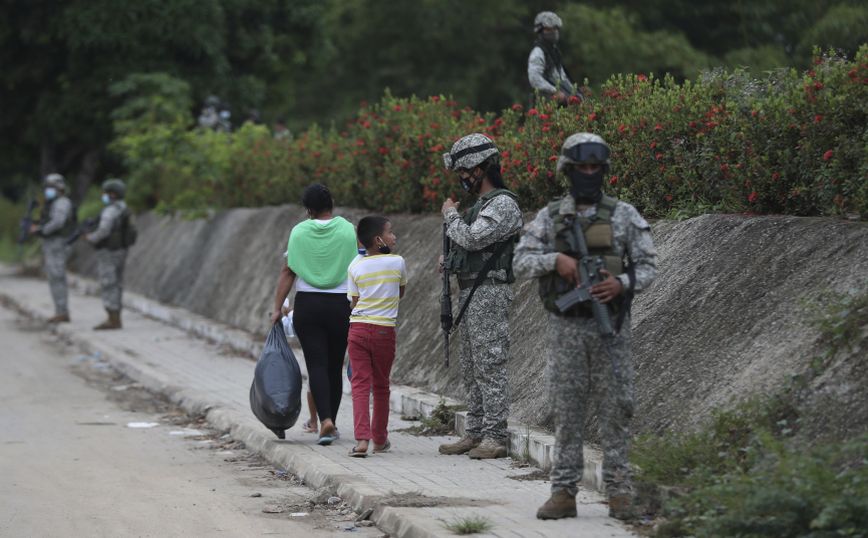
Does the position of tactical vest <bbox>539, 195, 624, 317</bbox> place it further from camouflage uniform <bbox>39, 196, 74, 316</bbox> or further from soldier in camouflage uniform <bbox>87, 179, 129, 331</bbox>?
camouflage uniform <bbox>39, 196, 74, 316</bbox>

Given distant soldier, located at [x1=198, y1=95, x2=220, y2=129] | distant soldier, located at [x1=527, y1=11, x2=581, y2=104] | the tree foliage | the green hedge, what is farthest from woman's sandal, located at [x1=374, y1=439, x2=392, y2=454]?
the tree foliage

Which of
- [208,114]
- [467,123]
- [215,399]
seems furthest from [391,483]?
[208,114]

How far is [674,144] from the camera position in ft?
34.1

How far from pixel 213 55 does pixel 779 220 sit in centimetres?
2482

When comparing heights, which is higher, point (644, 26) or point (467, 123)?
point (644, 26)

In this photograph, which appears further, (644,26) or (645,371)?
(644,26)

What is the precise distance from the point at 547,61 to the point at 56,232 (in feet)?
32.7

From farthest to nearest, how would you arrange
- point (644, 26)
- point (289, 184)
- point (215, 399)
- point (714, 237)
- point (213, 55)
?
point (644, 26), point (213, 55), point (289, 184), point (215, 399), point (714, 237)

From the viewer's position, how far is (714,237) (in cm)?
909

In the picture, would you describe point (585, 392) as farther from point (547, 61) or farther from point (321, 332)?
point (547, 61)

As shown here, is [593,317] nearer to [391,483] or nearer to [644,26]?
[391,483]

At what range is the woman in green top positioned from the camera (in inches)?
404

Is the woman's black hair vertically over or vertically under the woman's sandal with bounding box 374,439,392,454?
over

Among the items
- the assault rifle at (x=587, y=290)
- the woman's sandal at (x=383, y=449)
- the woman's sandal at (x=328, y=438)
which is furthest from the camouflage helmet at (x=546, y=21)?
the assault rifle at (x=587, y=290)
